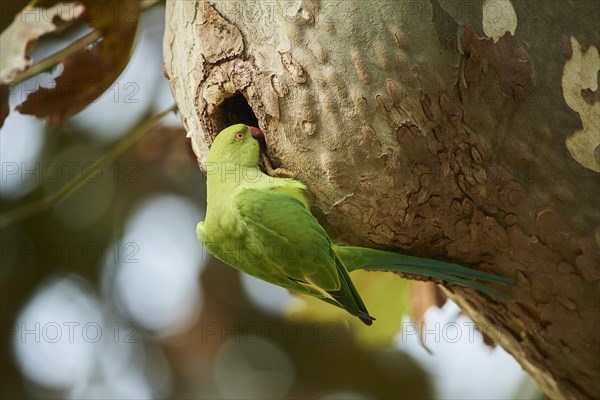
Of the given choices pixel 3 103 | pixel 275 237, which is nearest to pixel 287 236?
pixel 275 237

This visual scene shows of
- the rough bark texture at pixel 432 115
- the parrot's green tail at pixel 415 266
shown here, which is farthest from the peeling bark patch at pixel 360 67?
the parrot's green tail at pixel 415 266

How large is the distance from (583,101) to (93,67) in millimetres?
1623

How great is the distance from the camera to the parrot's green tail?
6.79ft

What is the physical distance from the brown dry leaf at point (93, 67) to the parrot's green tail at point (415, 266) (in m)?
1.09

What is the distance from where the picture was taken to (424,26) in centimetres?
192

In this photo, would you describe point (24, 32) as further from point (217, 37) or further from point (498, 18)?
point (498, 18)

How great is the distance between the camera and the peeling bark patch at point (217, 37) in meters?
1.99

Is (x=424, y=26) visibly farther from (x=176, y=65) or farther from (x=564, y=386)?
(x=564, y=386)

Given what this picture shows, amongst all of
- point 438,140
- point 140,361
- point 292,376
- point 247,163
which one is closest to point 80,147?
point 140,361

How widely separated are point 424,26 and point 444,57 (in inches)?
3.9

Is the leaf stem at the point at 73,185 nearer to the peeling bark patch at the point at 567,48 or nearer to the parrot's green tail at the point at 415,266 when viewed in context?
the parrot's green tail at the point at 415,266

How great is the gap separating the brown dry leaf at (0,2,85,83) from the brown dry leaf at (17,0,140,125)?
0.11m

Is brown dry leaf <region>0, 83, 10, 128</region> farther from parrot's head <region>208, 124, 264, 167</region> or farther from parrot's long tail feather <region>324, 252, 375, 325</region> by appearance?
parrot's long tail feather <region>324, 252, 375, 325</region>

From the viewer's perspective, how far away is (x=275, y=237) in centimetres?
195
